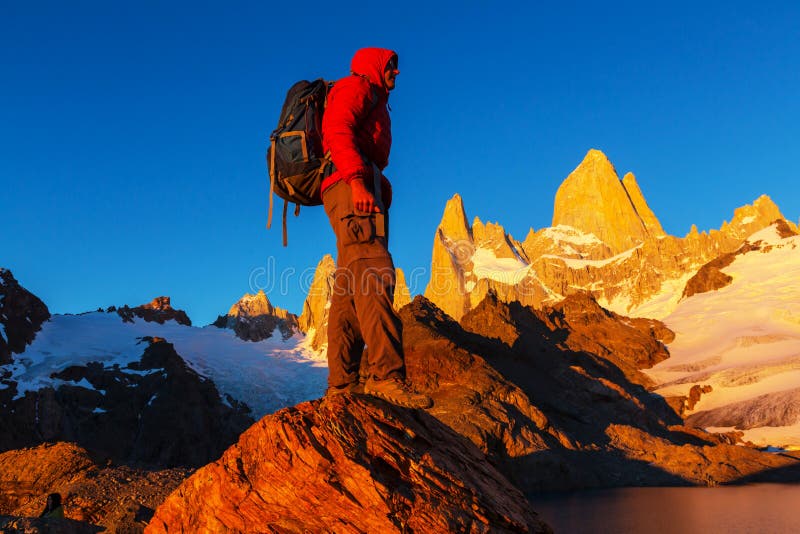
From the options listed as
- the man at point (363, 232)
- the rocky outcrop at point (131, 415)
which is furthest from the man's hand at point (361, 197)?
the rocky outcrop at point (131, 415)

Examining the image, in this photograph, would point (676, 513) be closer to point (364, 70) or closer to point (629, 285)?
point (364, 70)

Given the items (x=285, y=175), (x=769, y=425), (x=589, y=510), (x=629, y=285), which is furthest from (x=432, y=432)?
(x=629, y=285)

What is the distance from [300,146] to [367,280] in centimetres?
121

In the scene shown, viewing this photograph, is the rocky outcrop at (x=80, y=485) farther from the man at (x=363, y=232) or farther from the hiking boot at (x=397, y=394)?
the hiking boot at (x=397, y=394)

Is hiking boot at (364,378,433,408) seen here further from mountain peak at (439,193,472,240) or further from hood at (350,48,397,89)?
mountain peak at (439,193,472,240)

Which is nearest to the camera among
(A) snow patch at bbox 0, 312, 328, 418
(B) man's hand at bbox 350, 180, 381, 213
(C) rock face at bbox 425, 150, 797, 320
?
(B) man's hand at bbox 350, 180, 381, 213

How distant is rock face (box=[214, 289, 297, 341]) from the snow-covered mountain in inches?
2146

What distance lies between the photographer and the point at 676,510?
69.0ft

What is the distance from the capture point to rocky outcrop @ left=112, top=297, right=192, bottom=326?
255 feet

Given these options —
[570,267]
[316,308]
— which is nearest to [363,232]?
[316,308]

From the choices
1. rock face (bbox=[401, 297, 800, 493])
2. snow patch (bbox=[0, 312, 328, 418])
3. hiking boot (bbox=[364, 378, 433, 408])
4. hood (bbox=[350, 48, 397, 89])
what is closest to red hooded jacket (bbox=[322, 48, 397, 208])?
hood (bbox=[350, 48, 397, 89])

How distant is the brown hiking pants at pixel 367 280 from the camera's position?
4.75 meters

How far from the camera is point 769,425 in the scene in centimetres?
5850

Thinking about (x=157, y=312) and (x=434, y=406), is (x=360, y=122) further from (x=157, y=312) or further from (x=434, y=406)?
(x=157, y=312)
